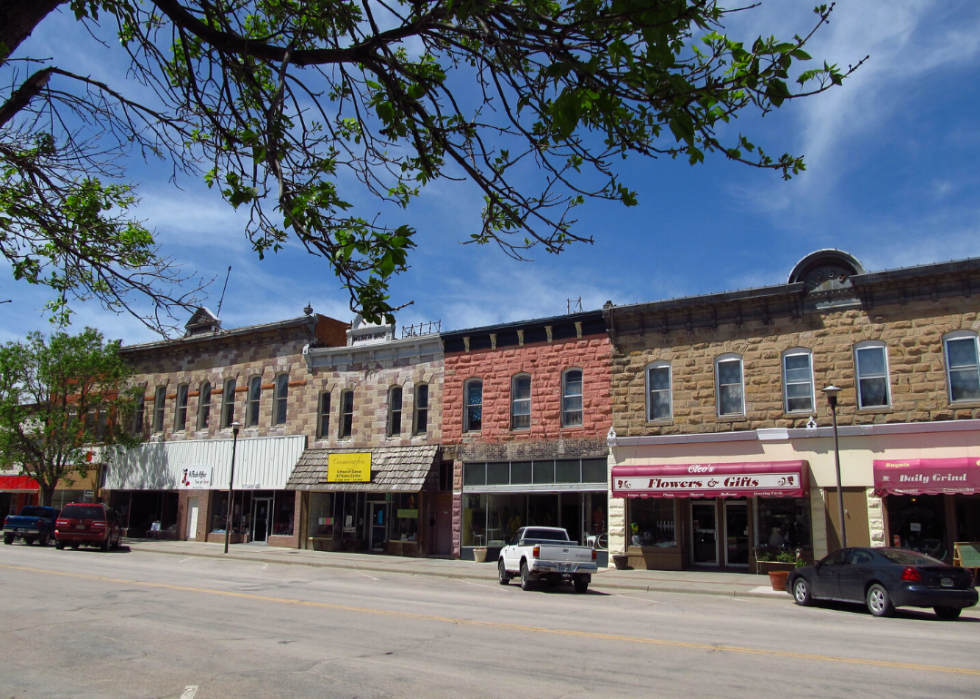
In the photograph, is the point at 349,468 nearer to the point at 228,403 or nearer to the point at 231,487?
the point at 231,487

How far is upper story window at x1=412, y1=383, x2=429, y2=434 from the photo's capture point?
30.8 m

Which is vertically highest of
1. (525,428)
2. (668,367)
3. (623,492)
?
(668,367)

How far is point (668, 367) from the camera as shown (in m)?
25.6

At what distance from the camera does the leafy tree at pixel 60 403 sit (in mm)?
36031

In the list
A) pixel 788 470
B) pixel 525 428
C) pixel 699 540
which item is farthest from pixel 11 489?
pixel 788 470

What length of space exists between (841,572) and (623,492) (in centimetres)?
965

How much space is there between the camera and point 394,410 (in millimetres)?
31719

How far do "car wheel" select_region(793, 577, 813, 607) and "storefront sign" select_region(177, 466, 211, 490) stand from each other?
26621 mm

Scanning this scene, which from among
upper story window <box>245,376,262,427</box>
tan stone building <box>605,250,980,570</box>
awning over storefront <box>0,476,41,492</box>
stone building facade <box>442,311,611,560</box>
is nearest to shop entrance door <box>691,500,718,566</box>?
tan stone building <box>605,250,980,570</box>

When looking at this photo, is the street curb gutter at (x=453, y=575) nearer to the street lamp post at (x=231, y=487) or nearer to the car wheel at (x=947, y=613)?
the street lamp post at (x=231, y=487)

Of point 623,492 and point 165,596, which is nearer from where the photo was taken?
point 165,596

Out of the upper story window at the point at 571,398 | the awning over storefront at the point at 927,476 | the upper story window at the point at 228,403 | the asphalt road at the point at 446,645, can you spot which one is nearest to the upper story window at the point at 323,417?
the upper story window at the point at 228,403

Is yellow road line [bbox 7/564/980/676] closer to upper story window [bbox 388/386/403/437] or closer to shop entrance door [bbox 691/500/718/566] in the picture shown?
shop entrance door [bbox 691/500/718/566]

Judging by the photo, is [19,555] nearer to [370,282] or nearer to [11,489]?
[11,489]
